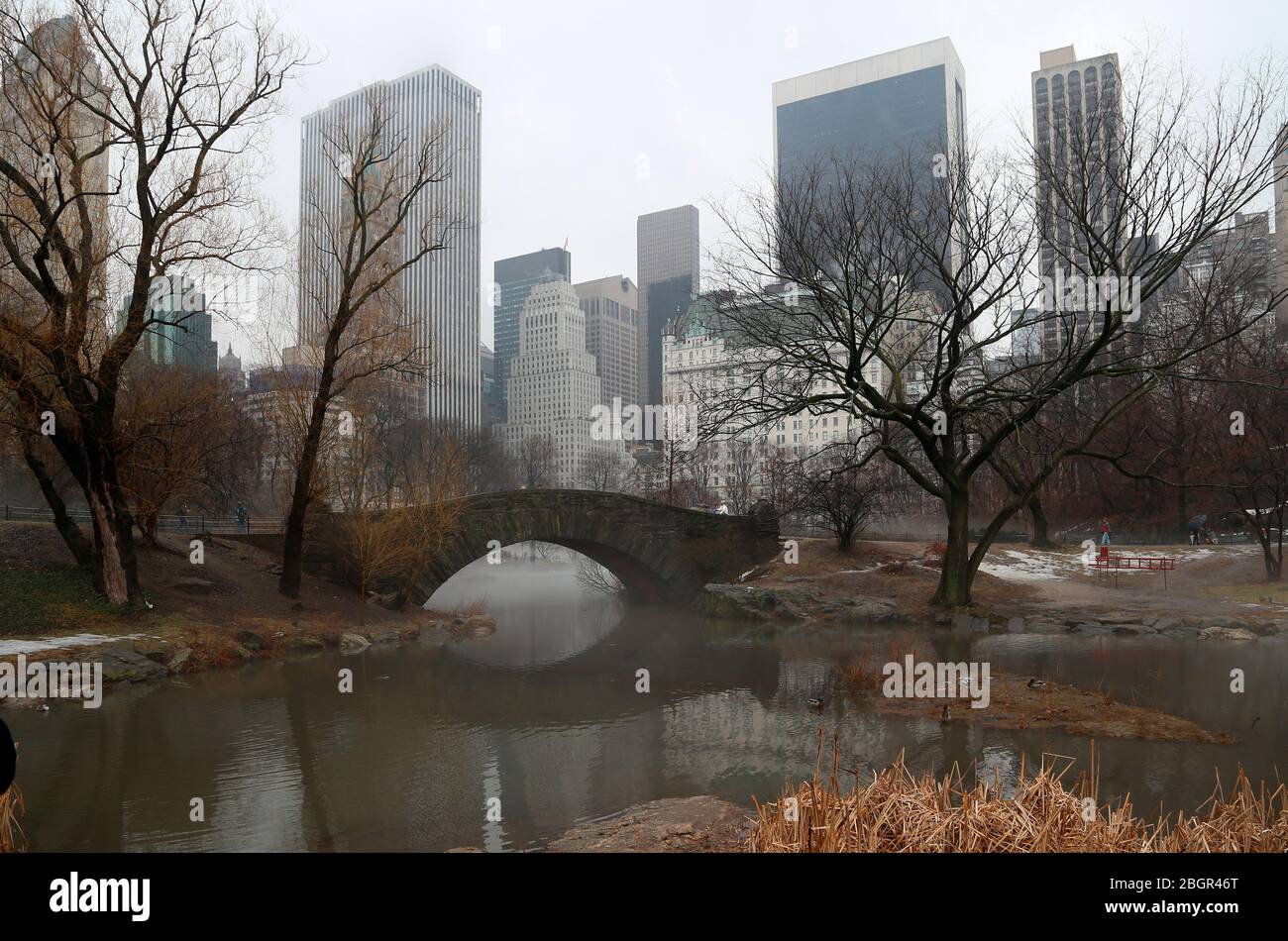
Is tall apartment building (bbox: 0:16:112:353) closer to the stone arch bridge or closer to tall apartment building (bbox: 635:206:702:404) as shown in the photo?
the stone arch bridge

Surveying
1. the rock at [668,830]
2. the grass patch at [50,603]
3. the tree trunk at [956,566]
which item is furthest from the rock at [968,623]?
the grass patch at [50,603]

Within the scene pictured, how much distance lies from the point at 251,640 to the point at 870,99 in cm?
7048

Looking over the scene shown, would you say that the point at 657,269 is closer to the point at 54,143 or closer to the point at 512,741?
the point at 54,143

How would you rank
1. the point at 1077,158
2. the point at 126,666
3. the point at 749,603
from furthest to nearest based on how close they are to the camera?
the point at 749,603 → the point at 1077,158 → the point at 126,666

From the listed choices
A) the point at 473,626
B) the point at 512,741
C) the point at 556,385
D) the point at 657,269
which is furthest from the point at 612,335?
the point at 512,741

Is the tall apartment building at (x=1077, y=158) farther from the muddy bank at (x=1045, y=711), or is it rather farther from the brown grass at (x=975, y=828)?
the brown grass at (x=975, y=828)

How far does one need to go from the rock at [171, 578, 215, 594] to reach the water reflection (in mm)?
4276

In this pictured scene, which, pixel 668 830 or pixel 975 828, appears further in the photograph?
pixel 668 830

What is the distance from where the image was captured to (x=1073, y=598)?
24.1 meters

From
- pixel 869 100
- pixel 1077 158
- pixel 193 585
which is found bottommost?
pixel 193 585

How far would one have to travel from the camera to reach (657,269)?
123000 mm

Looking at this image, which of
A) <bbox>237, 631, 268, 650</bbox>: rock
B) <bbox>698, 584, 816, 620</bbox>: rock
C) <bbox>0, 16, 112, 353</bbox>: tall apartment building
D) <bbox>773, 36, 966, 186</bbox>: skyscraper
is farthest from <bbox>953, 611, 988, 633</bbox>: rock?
<bbox>773, 36, 966, 186</bbox>: skyscraper

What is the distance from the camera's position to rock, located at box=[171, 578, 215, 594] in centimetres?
2069
